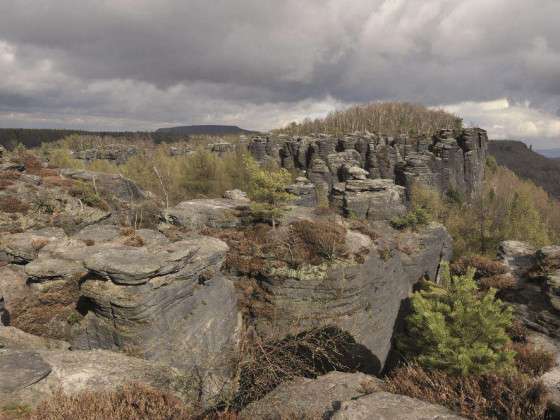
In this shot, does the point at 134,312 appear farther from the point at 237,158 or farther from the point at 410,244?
the point at 237,158

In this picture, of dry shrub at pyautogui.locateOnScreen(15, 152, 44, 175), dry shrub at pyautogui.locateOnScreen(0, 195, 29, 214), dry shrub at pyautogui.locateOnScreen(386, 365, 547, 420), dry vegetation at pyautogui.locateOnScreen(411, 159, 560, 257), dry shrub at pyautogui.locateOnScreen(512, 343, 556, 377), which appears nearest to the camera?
dry shrub at pyautogui.locateOnScreen(386, 365, 547, 420)

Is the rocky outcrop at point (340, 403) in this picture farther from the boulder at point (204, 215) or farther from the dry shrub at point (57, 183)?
the dry shrub at point (57, 183)

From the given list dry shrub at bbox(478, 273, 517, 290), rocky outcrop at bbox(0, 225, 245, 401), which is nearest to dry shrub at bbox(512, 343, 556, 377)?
dry shrub at bbox(478, 273, 517, 290)

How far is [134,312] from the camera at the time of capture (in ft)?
42.1

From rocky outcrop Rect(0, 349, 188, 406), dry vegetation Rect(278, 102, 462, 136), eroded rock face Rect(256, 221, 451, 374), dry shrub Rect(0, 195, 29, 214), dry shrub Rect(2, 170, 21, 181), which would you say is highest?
dry vegetation Rect(278, 102, 462, 136)

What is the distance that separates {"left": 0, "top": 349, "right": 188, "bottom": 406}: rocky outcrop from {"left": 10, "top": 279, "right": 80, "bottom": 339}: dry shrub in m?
3.38

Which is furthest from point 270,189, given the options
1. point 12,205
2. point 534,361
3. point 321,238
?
point 12,205

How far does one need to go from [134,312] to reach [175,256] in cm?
306

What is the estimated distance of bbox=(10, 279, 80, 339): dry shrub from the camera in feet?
43.2

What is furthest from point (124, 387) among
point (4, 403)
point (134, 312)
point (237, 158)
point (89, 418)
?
point (237, 158)

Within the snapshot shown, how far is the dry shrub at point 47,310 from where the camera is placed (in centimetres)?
1317

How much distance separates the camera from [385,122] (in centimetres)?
13262

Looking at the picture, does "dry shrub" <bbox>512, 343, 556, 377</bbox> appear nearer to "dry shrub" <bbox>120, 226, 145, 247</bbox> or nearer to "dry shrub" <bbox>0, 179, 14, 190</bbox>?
"dry shrub" <bbox>120, 226, 145, 247</bbox>

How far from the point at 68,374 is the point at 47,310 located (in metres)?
5.60
